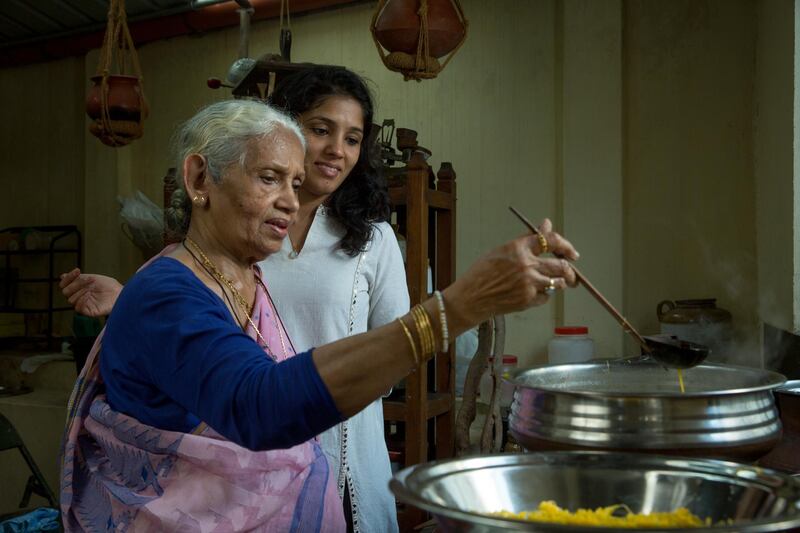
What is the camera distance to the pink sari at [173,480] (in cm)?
145

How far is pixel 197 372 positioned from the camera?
4.17 ft

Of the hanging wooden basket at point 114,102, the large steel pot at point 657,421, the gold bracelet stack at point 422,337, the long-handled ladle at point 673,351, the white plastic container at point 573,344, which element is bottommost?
the white plastic container at point 573,344

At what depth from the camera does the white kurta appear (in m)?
2.20

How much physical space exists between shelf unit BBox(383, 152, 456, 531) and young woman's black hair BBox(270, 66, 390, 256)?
1124 mm

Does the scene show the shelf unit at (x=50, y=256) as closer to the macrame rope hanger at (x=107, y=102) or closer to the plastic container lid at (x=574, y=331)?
the macrame rope hanger at (x=107, y=102)

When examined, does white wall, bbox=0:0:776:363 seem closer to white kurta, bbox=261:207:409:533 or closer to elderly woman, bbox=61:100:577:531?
white kurta, bbox=261:207:409:533

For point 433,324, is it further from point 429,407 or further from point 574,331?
point 574,331

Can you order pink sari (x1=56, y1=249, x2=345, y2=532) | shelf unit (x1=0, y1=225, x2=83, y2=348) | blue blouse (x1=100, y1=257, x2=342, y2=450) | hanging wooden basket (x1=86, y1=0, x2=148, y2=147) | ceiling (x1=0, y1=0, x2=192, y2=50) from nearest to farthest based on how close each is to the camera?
1. blue blouse (x1=100, y1=257, x2=342, y2=450)
2. pink sari (x1=56, y1=249, x2=345, y2=532)
3. hanging wooden basket (x1=86, y1=0, x2=148, y2=147)
4. ceiling (x1=0, y1=0, x2=192, y2=50)
5. shelf unit (x1=0, y1=225, x2=83, y2=348)

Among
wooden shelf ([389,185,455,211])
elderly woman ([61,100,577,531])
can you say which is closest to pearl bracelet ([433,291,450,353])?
elderly woman ([61,100,577,531])

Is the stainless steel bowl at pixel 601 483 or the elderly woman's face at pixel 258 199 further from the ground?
the elderly woman's face at pixel 258 199

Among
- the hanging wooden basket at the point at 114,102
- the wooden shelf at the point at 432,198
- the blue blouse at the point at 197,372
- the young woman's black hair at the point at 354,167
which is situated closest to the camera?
the blue blouse at the point at 197,372

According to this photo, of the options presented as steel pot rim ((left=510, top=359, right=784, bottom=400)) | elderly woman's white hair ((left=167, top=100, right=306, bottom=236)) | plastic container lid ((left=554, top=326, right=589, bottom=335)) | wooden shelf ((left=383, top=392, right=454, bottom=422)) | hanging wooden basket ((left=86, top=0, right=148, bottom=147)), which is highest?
hanging wooden basket ((left=86, top=0, right=148, bottom=147))

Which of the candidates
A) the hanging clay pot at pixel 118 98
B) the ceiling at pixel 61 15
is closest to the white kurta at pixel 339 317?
the hanging clay pot at pixel 118 98

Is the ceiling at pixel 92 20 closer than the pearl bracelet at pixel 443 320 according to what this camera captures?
No
